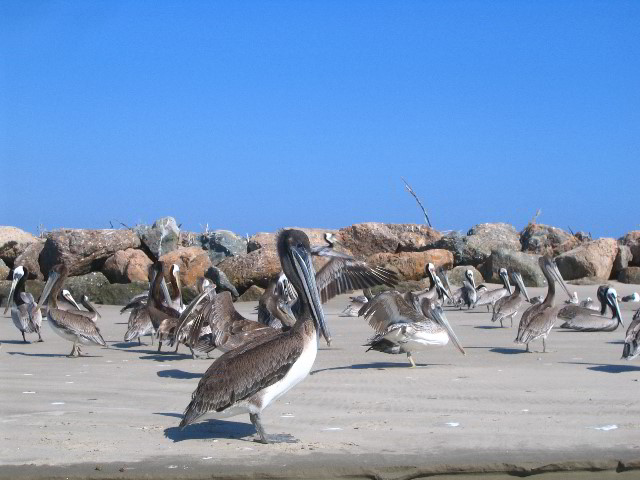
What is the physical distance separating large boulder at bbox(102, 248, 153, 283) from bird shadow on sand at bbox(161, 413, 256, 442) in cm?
1285

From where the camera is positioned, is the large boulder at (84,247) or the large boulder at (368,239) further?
the large boulder at (368,239)

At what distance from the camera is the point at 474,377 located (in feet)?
25.9

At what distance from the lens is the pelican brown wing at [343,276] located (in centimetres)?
954

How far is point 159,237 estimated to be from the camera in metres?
22.1

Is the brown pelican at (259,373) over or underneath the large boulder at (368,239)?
underneath

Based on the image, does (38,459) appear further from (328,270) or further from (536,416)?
(328,270)

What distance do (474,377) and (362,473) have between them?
3246 millimetres

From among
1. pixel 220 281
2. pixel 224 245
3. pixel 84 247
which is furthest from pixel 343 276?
pixel 224 245

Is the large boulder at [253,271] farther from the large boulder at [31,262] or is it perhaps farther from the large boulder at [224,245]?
the large boulder at [31,262]

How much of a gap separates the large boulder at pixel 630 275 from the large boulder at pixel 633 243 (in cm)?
169

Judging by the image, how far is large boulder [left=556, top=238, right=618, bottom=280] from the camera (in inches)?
719

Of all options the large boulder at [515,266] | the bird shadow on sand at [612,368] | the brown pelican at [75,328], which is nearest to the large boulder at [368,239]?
the large boulder at [515,266]

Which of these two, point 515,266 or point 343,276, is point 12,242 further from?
point 343,276

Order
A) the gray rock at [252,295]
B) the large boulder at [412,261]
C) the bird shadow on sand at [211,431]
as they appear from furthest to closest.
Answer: the large boulder at [412,261], the gray rock at [252,295], the bird shadow on sand at [211,431]
